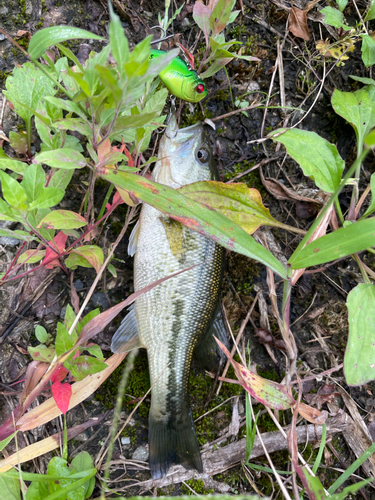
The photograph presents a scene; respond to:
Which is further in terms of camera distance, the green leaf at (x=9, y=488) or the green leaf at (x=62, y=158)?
the green leaf at (x=9, y=488)

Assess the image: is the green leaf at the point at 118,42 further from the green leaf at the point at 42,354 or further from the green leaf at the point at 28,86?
the green leaf at the point at 42,354

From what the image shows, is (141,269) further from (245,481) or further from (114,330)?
(245,481)

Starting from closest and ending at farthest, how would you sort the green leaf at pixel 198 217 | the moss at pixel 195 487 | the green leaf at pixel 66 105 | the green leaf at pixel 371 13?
the green leaf at pixel 66 105, the green leaf at pixel 198 217, the moss at pixel 195 487, the green leaf at pixel 371 13

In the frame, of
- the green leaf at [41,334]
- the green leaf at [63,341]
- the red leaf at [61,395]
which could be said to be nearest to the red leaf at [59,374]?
the red leaf at [61,395]

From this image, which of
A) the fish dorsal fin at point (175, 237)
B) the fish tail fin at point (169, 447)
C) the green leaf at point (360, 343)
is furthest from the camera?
the fish tail fin at point (169, 447)

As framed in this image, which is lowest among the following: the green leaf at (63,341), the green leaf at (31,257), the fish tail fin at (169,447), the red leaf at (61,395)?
the fish tail fin at (169,447)

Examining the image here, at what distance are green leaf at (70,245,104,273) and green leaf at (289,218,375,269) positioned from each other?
122 cm

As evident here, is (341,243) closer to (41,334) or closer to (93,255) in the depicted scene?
(93,255)

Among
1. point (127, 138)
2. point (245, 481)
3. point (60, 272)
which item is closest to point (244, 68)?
point (127, 138)

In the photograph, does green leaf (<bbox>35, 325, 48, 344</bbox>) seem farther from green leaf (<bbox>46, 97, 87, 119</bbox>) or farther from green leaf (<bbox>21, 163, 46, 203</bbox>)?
green leaf (<bbox>46, 97, 87, 119</bbox>)

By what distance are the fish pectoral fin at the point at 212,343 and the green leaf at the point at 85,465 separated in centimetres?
102

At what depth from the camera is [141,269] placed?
249 cm

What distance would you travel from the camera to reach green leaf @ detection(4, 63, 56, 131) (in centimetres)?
218

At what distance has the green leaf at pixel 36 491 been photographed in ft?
6.92
